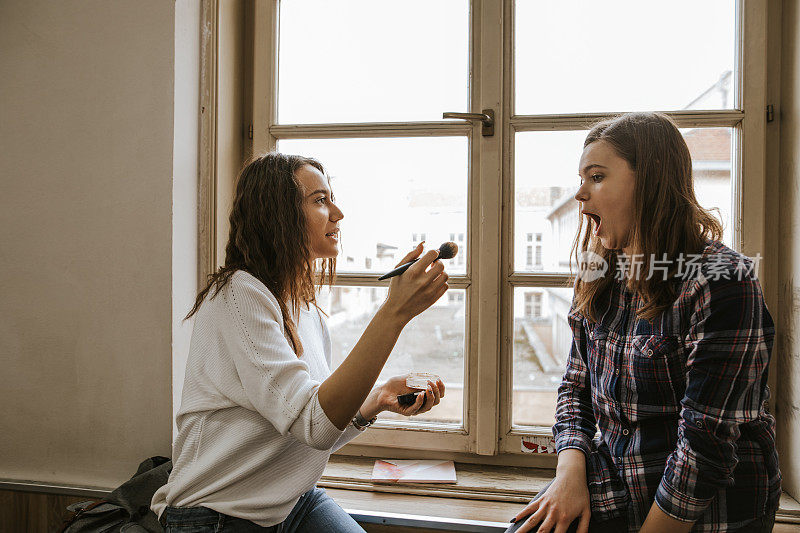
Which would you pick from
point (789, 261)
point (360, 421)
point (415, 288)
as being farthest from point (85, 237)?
point (789, 261)

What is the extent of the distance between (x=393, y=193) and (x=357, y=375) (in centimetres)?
81

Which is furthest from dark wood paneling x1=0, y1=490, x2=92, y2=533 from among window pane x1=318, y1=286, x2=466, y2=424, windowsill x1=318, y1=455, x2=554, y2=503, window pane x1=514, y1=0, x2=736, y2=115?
window pane x1=514, y1=0, x2=736, y2=115

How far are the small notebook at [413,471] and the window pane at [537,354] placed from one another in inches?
10.0

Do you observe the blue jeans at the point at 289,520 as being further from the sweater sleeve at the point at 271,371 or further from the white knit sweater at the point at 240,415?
the sweater sleeve at the point at 271,371

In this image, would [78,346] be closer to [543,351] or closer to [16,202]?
[16,202]

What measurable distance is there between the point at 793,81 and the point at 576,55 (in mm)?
557

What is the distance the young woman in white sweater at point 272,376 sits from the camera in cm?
92

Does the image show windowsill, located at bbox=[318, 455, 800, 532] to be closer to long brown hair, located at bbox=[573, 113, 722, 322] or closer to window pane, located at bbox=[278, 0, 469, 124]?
long brown hair, located at bbox=[573, 113, 722, 322]

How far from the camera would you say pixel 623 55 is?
148 cm

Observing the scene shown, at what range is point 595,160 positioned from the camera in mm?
1109

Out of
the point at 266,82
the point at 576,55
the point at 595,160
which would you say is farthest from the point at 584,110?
the point at 266,82

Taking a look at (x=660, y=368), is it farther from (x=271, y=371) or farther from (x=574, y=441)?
(x=271, y=371)

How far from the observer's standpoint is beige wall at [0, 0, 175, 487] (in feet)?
4.65

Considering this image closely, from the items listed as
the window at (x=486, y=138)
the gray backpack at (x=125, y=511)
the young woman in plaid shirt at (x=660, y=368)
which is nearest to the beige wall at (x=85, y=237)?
the gray backpack at (x=125, y=511)
